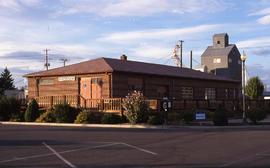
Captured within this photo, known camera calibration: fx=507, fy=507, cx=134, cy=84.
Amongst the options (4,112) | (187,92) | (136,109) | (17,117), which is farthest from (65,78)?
(187,92)

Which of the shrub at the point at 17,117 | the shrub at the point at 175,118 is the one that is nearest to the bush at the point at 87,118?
the shrub at the point at 175,118

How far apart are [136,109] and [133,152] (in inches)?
646

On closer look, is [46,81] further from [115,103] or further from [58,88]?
[115,103]

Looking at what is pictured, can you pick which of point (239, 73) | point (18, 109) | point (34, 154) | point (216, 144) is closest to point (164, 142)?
point (216, 144)

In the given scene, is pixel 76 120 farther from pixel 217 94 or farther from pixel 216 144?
pixel 217 94

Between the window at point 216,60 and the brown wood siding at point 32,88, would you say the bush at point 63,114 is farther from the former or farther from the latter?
the window at point 216,60

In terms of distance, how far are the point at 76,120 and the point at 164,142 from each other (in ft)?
52.0

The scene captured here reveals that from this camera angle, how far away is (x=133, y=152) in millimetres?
16812

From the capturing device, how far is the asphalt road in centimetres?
1398

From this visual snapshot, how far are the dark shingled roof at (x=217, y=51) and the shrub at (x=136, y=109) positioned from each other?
66.1 meters

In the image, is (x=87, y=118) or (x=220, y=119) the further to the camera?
(x=87, y=118)

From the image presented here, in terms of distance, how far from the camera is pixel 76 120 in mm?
35406

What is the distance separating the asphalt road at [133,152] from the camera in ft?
45.9

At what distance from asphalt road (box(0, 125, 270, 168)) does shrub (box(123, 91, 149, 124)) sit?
1025 cm
